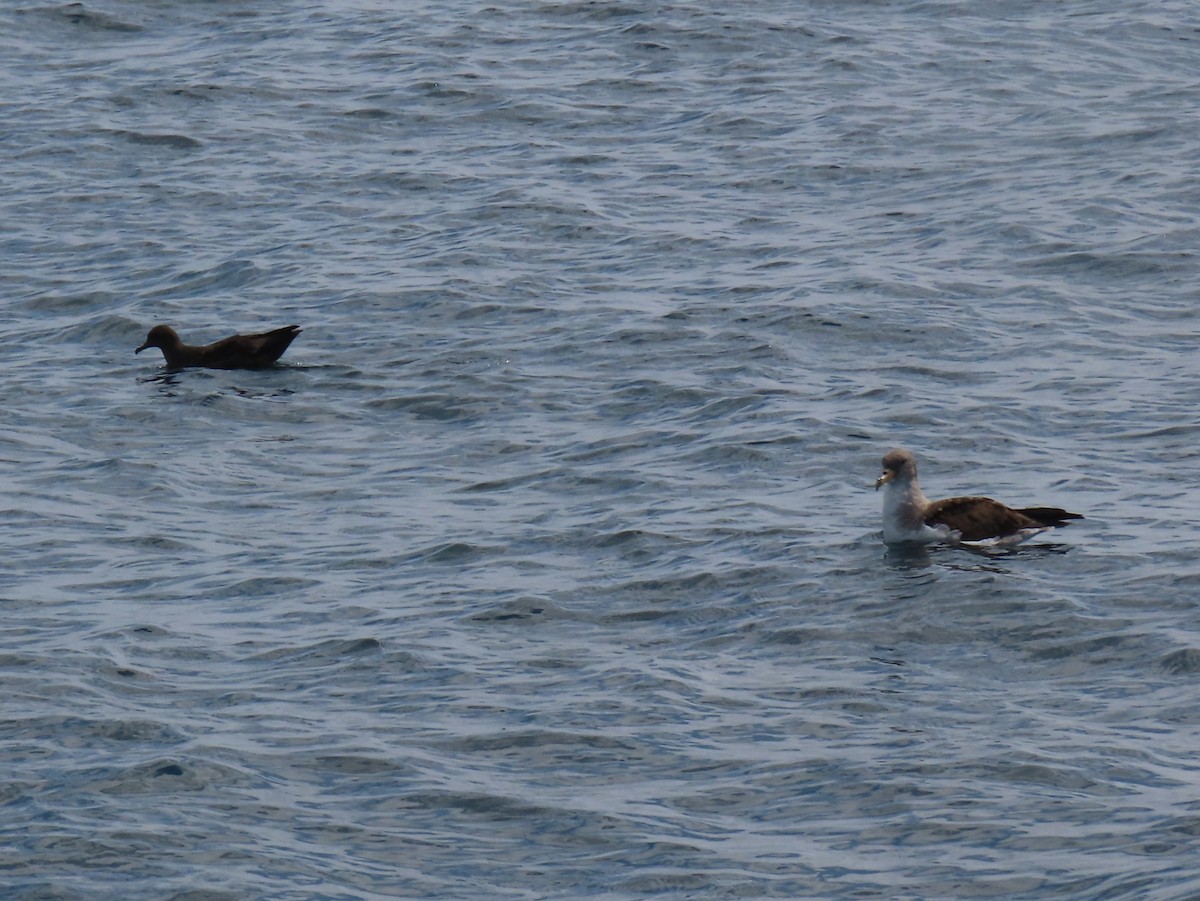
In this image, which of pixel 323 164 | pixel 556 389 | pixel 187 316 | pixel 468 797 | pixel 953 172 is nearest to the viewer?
pixel 468 797

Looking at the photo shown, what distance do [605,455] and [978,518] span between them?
361cm

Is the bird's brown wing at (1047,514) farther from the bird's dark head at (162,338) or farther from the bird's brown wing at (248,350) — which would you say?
the bird's dark head at (162,338)

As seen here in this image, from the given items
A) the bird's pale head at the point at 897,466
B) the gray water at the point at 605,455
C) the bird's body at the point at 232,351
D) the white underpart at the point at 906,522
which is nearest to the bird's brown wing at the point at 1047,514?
the gray water at the point at 605,455

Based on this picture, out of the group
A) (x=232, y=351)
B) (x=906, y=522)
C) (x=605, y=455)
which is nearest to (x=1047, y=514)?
(x=906, y=522)

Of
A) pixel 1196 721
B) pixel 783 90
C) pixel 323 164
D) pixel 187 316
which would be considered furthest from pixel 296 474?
pixel 783 90

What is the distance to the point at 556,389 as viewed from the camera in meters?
19.5

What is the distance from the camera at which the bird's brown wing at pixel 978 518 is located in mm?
15047

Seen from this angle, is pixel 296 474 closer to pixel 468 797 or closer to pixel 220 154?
pixel 468 797

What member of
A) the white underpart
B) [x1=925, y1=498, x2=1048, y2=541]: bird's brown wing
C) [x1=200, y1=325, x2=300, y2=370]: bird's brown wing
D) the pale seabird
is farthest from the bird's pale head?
[x1=200, y1=325, x2=300, y2=370]: bird's brown wing

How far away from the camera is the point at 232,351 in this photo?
816 inches

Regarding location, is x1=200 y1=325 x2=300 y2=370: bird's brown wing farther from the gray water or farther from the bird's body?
the gray water

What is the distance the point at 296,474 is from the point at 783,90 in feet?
45.6

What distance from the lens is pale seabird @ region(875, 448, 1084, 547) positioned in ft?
49.4

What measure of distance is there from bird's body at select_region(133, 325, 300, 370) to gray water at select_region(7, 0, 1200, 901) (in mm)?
162
